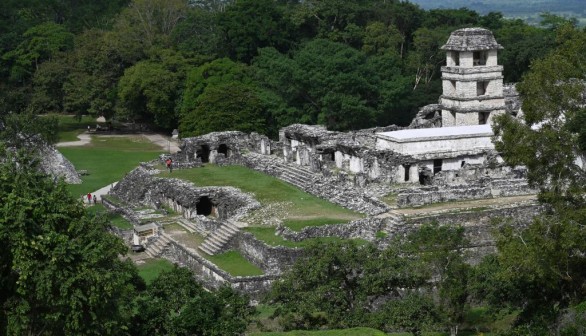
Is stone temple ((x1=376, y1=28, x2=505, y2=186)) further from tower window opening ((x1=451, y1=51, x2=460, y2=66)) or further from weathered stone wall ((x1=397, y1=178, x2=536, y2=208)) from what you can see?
weathered stone wall ((x1=397, y1=178, x2=536, y2=208))

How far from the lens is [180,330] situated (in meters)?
30.5

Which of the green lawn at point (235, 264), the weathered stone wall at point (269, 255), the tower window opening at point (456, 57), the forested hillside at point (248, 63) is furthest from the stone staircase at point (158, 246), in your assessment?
the forested hillside at point (248, 63)

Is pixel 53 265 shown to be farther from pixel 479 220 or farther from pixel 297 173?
pixel 297 173

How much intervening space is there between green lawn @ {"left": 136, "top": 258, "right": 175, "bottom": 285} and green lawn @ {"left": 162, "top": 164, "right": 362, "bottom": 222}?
509 centimetres

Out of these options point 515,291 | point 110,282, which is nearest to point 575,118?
point 515,291

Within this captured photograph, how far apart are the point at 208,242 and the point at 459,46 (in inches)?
724

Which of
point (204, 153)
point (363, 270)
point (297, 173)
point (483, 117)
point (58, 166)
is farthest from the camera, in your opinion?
point (58, 166)

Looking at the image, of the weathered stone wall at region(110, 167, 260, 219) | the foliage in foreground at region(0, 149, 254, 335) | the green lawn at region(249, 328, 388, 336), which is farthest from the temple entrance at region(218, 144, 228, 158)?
the foliage in foreground at region(0, 149, 254, 335)

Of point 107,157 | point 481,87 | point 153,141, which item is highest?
point 481,87

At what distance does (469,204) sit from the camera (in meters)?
43.1

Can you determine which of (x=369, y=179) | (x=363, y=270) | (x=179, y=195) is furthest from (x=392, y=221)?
(x=179, y=195)

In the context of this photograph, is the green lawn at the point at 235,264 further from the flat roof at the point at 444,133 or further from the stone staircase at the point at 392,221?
the flat roof at the point at 444,133

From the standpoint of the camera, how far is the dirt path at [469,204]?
42.5 metres

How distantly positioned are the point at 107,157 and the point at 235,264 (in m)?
28.2
